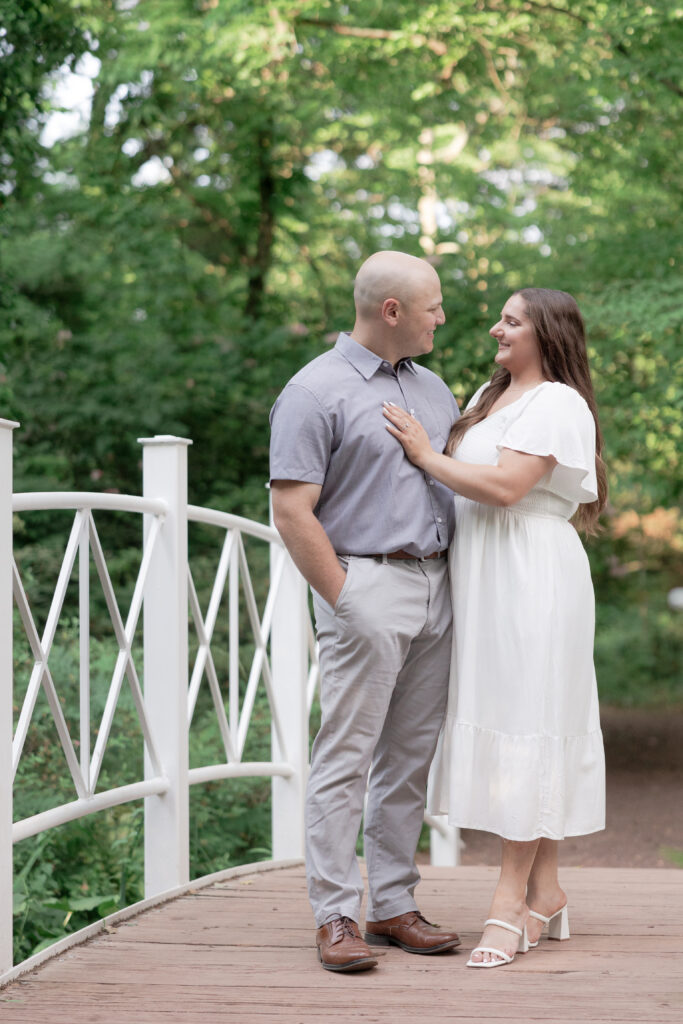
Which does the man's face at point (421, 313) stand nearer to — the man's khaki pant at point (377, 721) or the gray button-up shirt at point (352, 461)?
the gray button-up shirt at point (352, 461)

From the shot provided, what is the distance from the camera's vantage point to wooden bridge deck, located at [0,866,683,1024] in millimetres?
2365

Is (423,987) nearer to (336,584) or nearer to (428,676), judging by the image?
(428,676)

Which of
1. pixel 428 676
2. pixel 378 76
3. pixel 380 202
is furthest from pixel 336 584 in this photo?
pixel 380 202

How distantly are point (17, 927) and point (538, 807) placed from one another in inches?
89.2

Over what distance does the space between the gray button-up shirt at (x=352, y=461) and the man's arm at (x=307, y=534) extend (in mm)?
32

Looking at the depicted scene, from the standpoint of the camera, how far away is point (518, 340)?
113 inches

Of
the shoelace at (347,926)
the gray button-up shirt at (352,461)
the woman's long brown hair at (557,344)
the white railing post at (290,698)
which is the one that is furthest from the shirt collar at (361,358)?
the white railing post at (290,698)

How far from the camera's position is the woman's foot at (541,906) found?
2891 millimetres

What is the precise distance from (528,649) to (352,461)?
24.7 inches

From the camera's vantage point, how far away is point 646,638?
14414 millimetres

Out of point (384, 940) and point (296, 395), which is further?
point (384, 940)

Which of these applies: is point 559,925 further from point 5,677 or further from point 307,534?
point 5,677

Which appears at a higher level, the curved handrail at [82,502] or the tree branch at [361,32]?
the tree branch at [361,32]

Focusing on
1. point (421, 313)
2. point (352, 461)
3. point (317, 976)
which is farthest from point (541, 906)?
point (421, 313)
